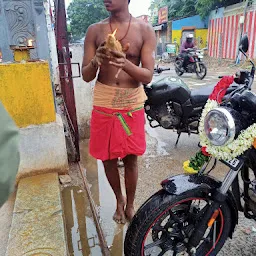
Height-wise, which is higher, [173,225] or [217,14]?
[217,14]

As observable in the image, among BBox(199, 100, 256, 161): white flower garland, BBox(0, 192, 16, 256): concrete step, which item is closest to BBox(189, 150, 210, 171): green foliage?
BBox(199, 100, 256, 161): white flower garland

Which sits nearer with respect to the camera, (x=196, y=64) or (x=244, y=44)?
(x=244, y=44)

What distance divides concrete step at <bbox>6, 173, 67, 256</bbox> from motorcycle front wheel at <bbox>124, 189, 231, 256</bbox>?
531 millimetres

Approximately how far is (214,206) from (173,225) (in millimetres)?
323

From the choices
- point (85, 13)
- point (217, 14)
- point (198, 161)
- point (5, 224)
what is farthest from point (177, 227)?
point (85, 13)

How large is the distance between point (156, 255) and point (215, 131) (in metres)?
0.98

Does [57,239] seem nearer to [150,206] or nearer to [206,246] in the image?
[150,206]

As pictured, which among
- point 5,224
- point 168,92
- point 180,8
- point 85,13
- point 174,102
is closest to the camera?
point 5,224

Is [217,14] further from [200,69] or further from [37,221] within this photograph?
[37,221]

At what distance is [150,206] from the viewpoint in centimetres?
174

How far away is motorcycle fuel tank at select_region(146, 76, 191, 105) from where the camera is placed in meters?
3.74

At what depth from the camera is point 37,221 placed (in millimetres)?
2229

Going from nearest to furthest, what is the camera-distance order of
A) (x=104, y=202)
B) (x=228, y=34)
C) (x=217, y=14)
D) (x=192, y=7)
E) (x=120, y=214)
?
1. (x=120, y=214)
2. (x=104, y=202)
3. (x=228, y=34)
4. (x=217, y=14)
5. (x=192, y=7)

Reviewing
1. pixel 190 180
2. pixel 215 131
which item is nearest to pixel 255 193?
pixel 190 180
